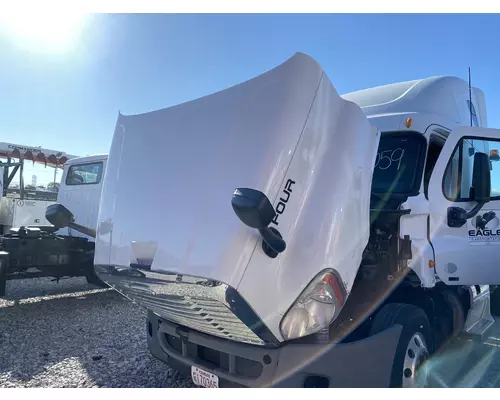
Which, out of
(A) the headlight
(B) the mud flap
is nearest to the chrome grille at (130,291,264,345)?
(A) the headlight

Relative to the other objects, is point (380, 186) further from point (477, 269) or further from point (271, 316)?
point (271, 316)

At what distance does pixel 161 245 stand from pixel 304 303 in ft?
2.98

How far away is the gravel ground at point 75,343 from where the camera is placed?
12.7ft

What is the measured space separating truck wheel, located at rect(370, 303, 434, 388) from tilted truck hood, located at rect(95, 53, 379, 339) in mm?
582

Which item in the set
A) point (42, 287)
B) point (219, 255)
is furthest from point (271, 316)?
point (42, 287)

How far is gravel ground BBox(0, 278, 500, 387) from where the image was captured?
12.5ft

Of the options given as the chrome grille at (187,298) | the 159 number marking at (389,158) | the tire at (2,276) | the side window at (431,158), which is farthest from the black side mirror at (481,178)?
the tire at (2,276)

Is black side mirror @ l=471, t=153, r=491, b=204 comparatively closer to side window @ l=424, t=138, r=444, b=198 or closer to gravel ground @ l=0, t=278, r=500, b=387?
side window @ l=424, t=138, r=444, b=198

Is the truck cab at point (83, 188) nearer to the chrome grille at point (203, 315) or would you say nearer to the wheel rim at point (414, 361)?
the chrome grille at point (203, 315)

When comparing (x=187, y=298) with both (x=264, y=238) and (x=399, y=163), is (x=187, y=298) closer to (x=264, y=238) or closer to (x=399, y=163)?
(x=264, y=238)

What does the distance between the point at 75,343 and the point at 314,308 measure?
3.86 m

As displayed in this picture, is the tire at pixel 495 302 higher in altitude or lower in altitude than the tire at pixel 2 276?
higher

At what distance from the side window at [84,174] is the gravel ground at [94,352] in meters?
2.54

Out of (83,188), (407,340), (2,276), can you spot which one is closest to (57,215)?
(407,340)
